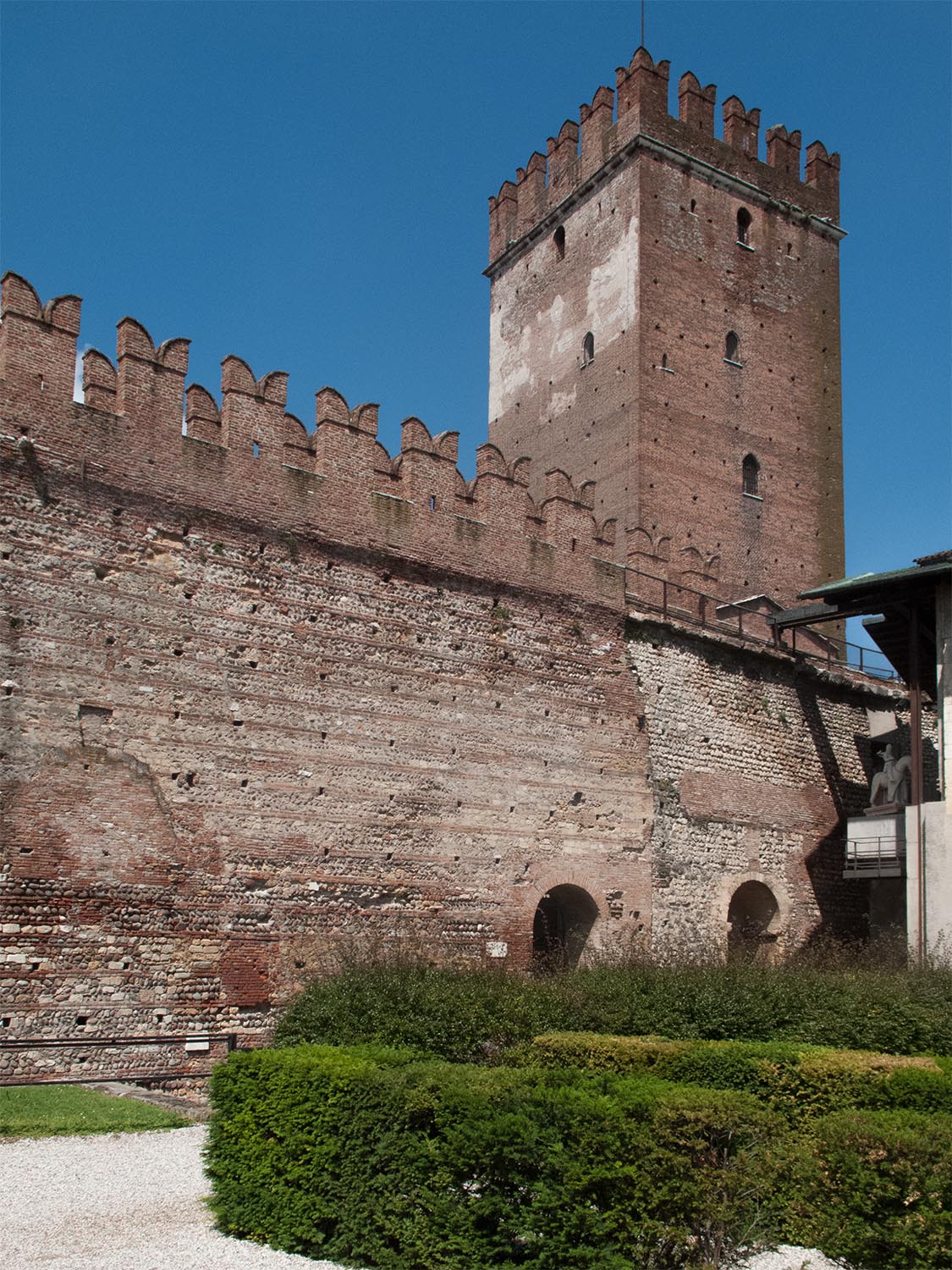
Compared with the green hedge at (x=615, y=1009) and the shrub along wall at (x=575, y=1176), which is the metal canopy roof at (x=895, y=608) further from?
the shrub along wall at (x=575, y=1176)

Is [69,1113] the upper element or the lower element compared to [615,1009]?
lower

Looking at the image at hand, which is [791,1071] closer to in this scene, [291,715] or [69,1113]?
[69,1113]

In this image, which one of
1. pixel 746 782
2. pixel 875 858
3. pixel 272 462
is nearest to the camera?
pixel 272 462

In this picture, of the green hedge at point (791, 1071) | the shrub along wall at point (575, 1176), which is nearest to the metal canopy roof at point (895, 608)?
the green hedge at point (791, 1071)

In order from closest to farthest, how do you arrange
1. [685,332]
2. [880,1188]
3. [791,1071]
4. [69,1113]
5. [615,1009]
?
[880,1188]
[791,1071]
[69,1113]
[615,1009]
[685,332]

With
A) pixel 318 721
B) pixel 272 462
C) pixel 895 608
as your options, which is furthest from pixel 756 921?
pixel 272 462

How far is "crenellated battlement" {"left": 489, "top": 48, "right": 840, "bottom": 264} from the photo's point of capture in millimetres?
27391

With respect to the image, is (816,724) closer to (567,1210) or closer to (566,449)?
(566,449)

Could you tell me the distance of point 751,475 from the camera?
27.7 meters

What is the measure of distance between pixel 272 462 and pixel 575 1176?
35.7 ft

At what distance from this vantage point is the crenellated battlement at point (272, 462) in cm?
1410

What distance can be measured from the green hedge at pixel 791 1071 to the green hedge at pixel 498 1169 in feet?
6.99

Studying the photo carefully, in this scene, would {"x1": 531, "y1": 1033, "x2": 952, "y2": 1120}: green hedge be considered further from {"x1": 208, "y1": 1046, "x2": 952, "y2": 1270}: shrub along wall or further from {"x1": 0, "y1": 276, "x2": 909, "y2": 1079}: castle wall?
{"x1": 0, "y1": 276, "x2": 909, "y2": 1079}: castle wall

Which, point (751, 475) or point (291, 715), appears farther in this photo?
point (751, 475)
